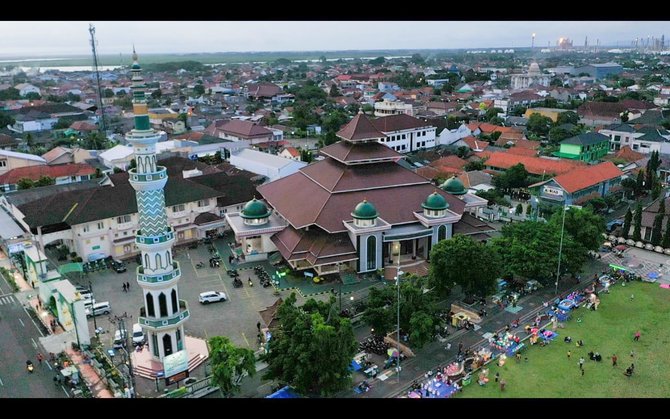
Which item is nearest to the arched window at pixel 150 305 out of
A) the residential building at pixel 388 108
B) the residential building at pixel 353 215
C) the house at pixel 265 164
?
the residential building at pixel 353 215

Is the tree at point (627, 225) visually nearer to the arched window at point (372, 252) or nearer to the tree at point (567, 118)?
the arched window at point (372, 252)

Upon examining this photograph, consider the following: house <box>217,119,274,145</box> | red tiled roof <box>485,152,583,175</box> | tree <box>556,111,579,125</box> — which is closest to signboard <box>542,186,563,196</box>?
red tiled roof <box>485,152,583,175</box>

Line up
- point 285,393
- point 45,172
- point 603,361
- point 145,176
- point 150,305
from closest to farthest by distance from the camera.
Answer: point 285,393
point 145,176
point 603,361
point 150,305
point 45,172

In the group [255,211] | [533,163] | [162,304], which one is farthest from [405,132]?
[162,304]

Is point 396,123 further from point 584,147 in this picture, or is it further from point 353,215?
point 353,215
